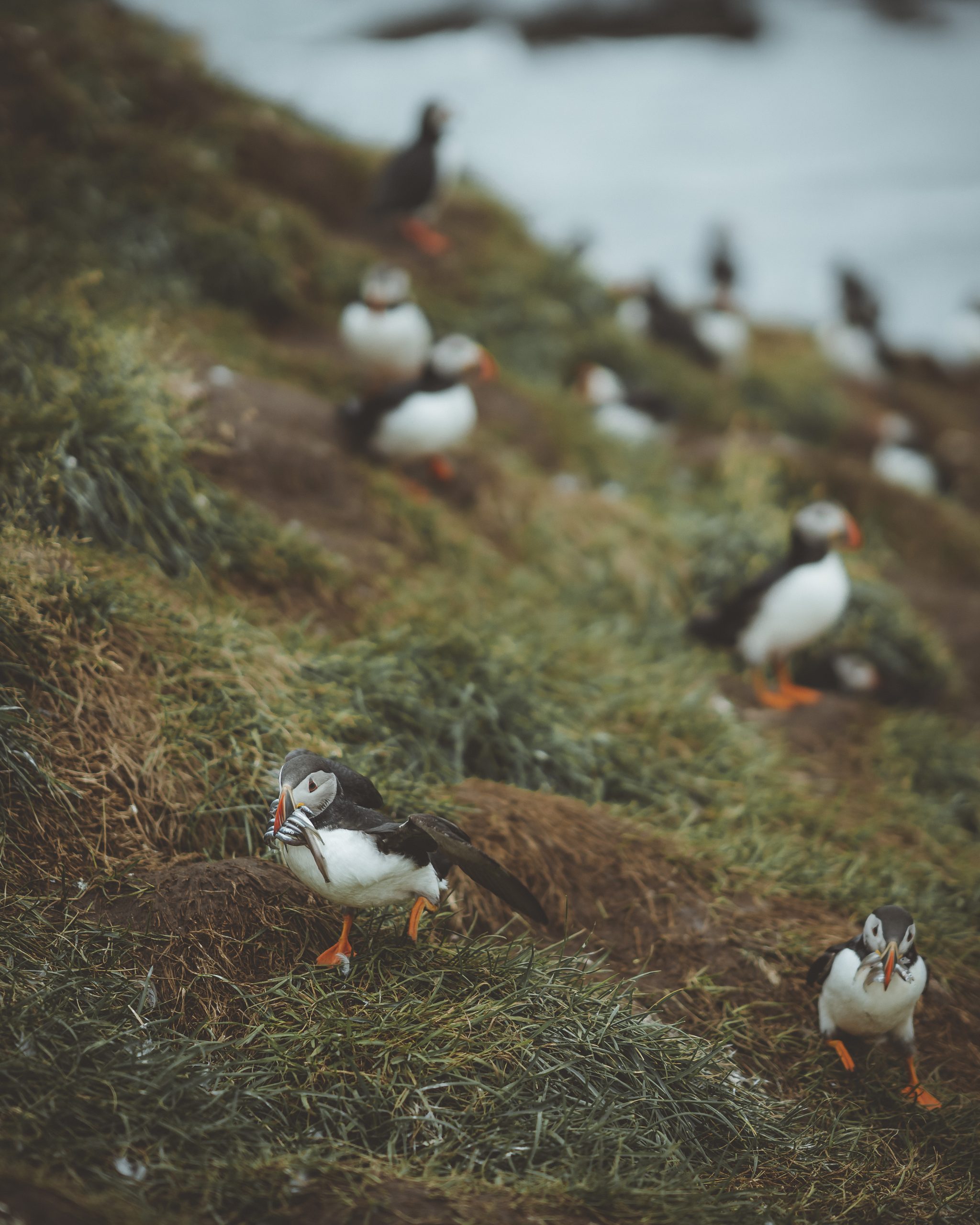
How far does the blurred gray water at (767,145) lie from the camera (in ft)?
50.2

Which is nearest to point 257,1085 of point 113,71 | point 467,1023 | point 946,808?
point 467,1023

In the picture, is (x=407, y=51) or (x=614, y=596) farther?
(x=407, y=51)

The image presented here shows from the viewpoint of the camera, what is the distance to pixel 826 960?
128 inches

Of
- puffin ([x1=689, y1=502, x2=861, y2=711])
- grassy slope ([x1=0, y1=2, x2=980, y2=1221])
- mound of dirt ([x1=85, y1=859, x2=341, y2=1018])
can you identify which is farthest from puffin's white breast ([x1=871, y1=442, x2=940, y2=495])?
mound of dirt ([x1=85, y1=859, x2=341, y2=1018])

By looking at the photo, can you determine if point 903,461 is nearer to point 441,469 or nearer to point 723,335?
point 723,335

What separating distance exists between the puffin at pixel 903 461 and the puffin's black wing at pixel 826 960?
6729 millimetres

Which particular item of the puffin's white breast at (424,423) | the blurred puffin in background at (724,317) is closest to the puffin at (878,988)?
the puffin's white breast at (424,423)

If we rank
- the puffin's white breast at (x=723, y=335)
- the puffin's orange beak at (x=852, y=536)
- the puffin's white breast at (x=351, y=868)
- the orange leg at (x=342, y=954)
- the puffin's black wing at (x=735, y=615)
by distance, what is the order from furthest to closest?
the puffin's white breast at (x=723, y=335) → the puffin's black wing at (x=735, y=615) → the puffin's orange beak at (x=852, y=536) → the orange leg at (x=342, y=954) → the puffin's white breast at (x=351, y=868)

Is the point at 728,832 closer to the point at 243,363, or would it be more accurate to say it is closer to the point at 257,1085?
the point at 257,1085

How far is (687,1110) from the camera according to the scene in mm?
2719

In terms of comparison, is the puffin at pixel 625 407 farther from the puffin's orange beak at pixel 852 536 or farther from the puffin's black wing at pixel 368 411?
the puffin's orange beak at pixel 852 536

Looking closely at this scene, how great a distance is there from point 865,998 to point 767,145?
58.6ft

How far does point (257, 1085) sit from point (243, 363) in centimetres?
441

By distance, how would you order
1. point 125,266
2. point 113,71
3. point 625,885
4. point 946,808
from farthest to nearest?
point 113,71 → point 125,266 → point 946,808 → point 625,885
